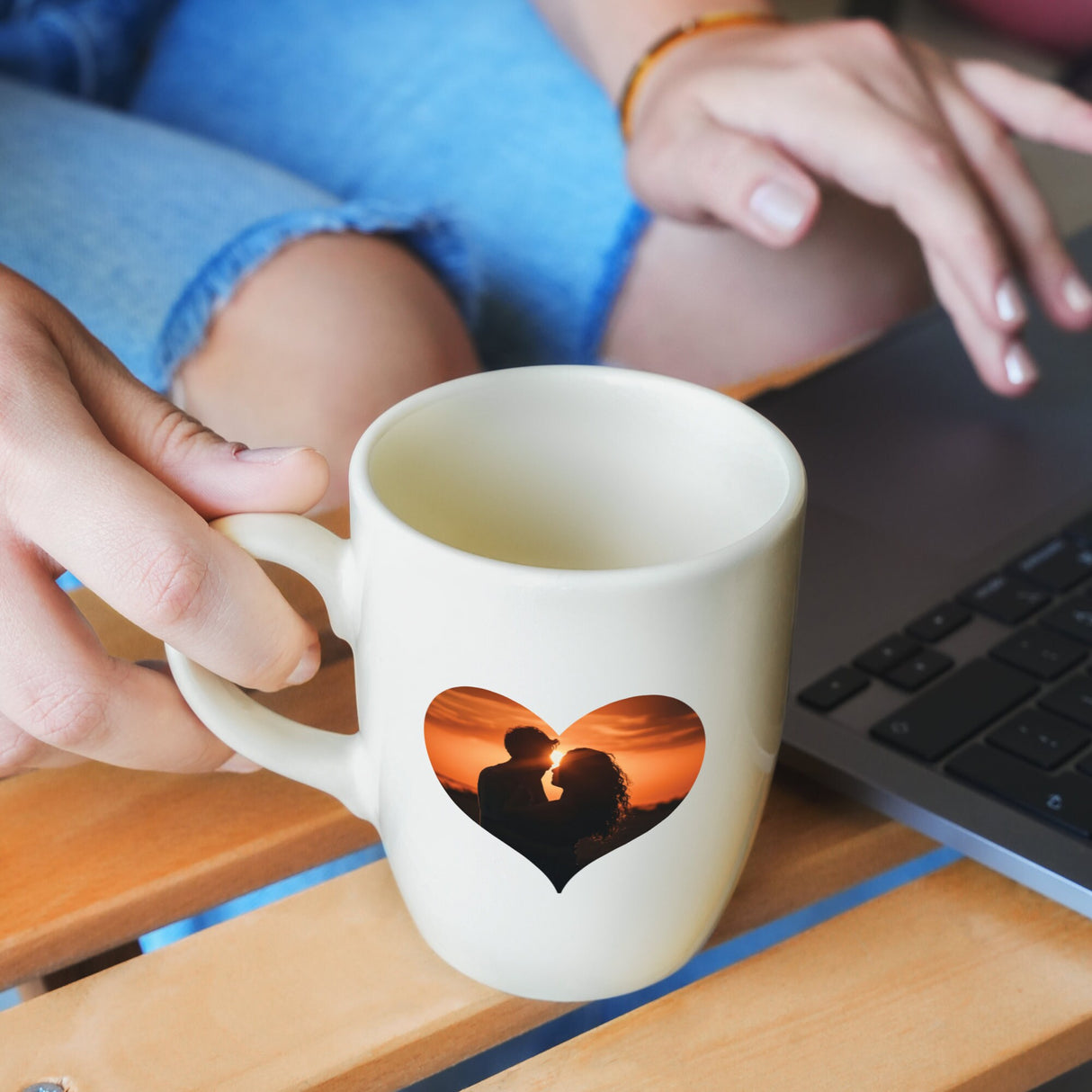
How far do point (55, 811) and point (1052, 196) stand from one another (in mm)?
1675

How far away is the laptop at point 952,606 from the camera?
1.17 feet

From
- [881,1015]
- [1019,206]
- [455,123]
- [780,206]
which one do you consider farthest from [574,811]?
[455,123]

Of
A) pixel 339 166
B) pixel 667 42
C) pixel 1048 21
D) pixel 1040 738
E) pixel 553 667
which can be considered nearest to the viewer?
pixel 553 667

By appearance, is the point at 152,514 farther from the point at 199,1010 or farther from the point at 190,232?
the point at 190,232

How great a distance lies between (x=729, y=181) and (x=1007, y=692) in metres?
0.29

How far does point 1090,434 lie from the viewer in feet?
1.85

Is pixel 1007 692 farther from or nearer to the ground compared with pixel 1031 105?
nearer to the ground

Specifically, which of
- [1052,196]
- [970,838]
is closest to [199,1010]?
[970,838]

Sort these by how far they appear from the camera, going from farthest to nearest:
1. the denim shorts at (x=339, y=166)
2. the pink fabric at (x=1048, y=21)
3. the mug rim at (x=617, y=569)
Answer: the pink fabric at (x=1048, y=21), the denim shorts at (x=339, y=166), the mug rim at (x=617, y=569)

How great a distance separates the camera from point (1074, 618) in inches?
16.5

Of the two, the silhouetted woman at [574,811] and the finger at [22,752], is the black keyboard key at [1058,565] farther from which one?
the finger at [22,752]

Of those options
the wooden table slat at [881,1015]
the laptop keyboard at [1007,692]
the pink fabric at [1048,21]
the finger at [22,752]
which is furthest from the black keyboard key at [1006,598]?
the pink fabric at [1048,21]

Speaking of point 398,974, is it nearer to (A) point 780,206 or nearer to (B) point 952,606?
(B) point 952,606

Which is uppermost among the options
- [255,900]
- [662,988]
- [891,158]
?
[891,158]
